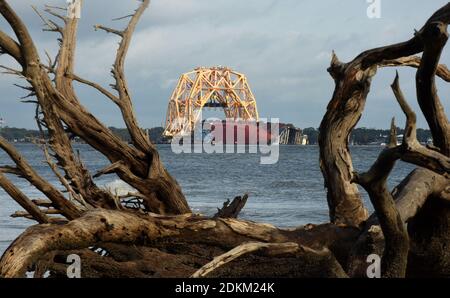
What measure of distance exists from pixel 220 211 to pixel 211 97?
8084 centimetres

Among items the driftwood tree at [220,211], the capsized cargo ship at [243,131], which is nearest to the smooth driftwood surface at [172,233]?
the driftwood tree at [220,211]

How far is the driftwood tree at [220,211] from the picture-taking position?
5535 mm

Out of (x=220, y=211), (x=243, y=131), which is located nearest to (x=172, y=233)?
(x=220, y=211)

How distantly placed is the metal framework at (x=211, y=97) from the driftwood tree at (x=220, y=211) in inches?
2814

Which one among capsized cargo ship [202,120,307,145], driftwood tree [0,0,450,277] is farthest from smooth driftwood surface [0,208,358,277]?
capsized cargo ship [202,120,307,145]

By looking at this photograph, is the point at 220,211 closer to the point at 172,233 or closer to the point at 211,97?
the point at 172,233

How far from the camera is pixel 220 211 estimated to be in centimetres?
800

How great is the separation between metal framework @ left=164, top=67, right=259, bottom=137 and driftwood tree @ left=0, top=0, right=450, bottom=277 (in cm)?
7147

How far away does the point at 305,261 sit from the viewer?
229 inches

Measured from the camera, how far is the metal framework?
83.6 m

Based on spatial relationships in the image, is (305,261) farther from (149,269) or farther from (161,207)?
(161,207)

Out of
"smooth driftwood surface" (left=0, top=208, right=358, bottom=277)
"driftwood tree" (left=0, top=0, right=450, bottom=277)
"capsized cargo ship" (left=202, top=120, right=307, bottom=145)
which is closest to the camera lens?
"driftwood tree" (left=0, top=0, right=450, bottom=277)

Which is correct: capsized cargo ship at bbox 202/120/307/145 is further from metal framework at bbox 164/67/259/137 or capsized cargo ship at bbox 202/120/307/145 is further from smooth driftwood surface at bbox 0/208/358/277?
smooth driftwood surface at bbox 0/208/358/277

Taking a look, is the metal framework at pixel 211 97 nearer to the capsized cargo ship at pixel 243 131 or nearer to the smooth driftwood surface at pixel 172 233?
the capsized cargo ship at pixel 243 131
